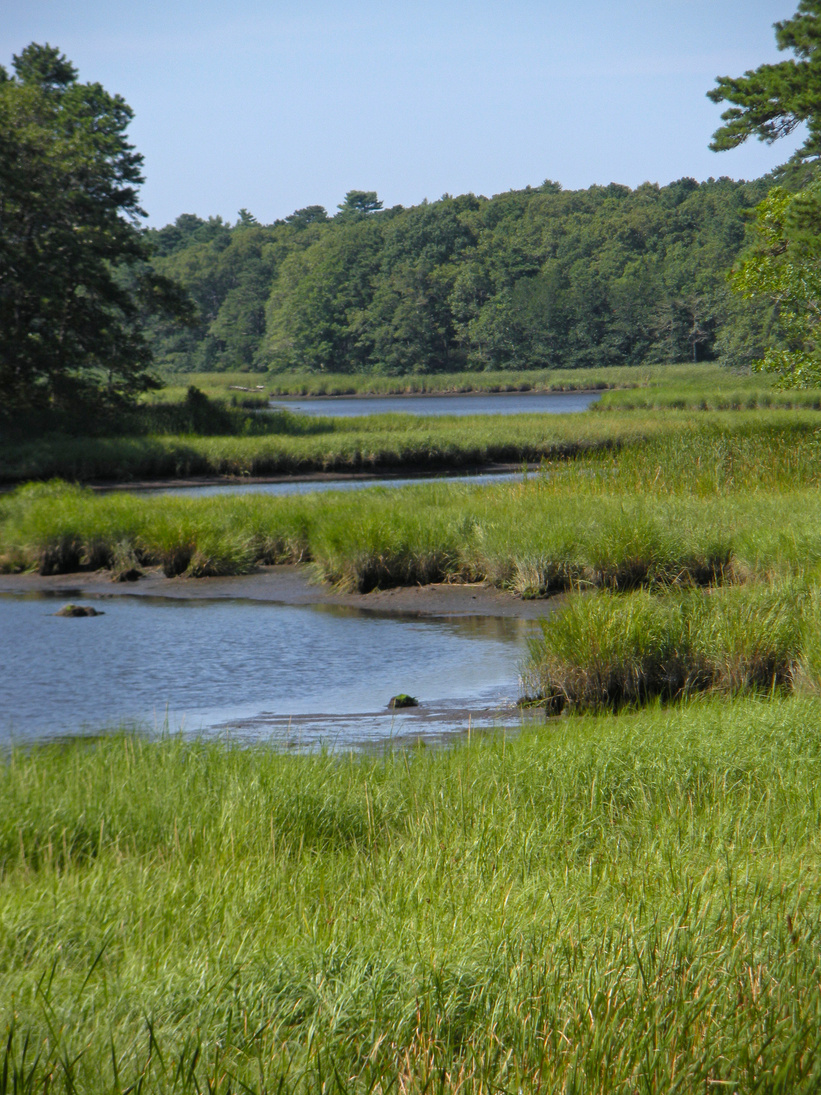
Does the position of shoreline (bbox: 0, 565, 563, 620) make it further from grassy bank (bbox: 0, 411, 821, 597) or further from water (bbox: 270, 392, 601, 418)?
water (bbox: 270, 392, 601, 418)

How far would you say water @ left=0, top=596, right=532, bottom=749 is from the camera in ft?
27.7

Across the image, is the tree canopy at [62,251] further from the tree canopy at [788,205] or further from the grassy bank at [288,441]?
the tree canopy at [788,205]

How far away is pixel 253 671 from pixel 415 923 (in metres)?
7.83

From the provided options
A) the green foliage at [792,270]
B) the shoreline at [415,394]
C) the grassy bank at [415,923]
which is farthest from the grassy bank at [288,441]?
the shoreline at [415,394]

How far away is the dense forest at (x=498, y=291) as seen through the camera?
342 ft

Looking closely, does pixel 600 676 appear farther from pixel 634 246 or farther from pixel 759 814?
pixel 634 246

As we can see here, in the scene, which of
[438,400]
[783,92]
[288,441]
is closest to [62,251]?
[288,441]

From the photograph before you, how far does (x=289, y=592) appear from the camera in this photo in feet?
50.4

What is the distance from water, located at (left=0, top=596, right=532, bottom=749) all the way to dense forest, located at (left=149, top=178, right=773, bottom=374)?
85.7m

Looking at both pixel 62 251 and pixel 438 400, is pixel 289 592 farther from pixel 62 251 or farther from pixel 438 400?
pixel 438 400

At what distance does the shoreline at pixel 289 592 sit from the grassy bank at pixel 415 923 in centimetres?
811

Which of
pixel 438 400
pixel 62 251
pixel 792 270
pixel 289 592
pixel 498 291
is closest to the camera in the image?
pixel 289 592

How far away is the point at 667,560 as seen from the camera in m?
13.0

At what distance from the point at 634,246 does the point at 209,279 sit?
5403 cm
